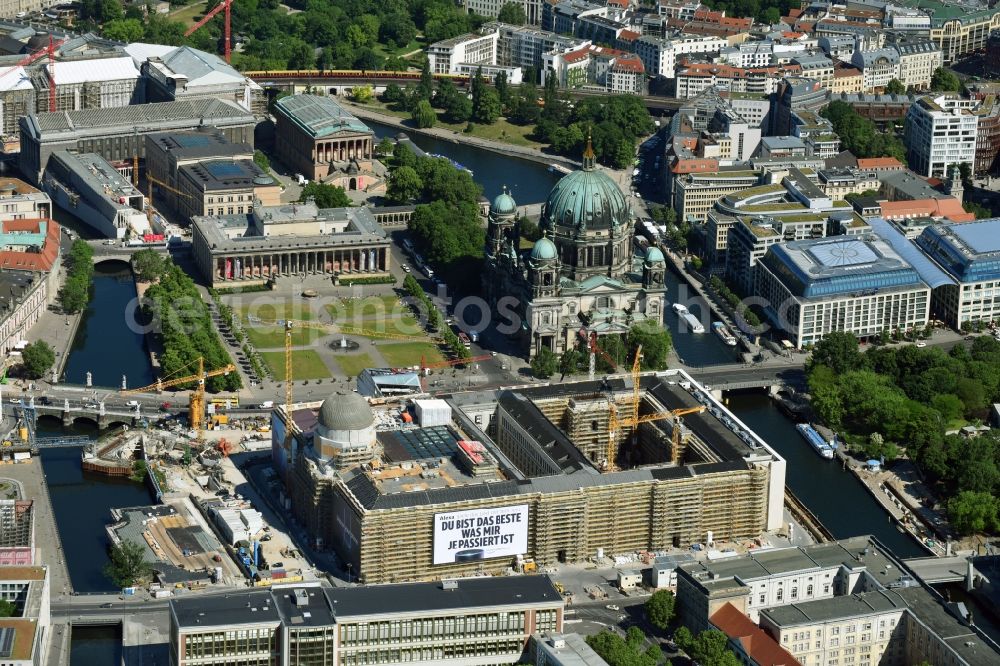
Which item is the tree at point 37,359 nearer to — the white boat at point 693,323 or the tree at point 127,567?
the tree at point 127,567

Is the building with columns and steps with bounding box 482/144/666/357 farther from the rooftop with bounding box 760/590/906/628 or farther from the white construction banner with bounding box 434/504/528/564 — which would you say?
the rooftop with bounding box 760/590/906/628

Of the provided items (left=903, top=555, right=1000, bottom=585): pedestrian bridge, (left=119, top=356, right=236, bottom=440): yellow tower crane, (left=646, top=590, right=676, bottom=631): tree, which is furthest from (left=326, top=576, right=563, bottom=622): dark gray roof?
(left=119, top=356, right=236, bottom=440): yellow tower crane

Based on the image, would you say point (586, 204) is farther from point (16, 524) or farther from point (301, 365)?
point (16, 524)

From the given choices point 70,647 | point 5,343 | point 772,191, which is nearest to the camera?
point 70,647

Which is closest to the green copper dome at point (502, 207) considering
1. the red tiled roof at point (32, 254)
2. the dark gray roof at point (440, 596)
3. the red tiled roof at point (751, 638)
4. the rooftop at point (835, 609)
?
the red tiled roof at point (32, 254)

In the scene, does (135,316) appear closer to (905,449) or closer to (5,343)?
(5,343)

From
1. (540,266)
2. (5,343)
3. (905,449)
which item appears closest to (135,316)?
(5,343)
